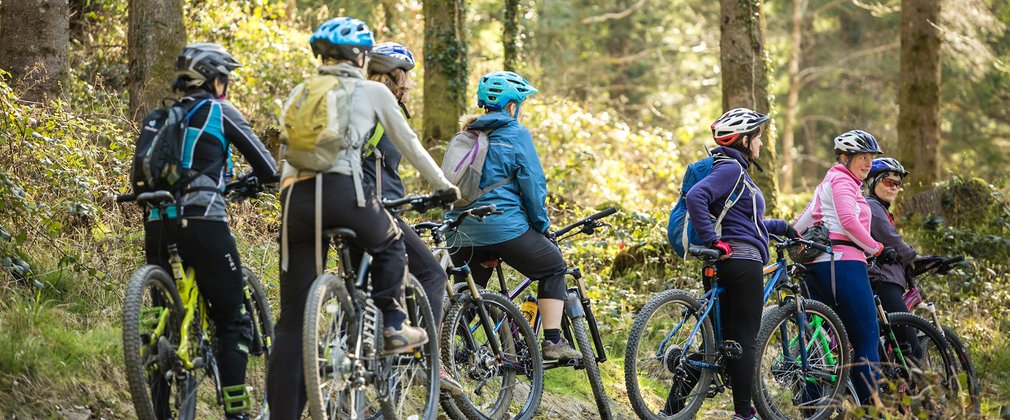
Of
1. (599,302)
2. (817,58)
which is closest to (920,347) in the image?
(599,302)

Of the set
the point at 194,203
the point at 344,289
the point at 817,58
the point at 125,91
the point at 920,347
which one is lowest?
the point at 920,347

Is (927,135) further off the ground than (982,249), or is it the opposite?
(927,135)

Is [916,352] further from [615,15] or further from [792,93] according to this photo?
[792,93]

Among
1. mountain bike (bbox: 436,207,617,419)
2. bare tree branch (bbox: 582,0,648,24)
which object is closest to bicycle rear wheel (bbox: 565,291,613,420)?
mountain bike (bbox: 436,207,617,419)

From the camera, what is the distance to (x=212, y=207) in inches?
207

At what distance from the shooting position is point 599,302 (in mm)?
10438

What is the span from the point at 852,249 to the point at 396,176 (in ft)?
11.0

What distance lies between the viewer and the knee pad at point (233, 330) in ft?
17.9

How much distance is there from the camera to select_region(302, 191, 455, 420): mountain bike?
195 inches

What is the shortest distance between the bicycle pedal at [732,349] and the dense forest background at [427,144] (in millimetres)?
1251

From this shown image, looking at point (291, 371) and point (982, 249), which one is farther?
point (982, 249)

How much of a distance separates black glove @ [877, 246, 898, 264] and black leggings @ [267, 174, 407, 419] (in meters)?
4.17

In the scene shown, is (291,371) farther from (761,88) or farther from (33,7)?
(761,88)

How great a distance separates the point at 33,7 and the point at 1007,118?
2459cm
